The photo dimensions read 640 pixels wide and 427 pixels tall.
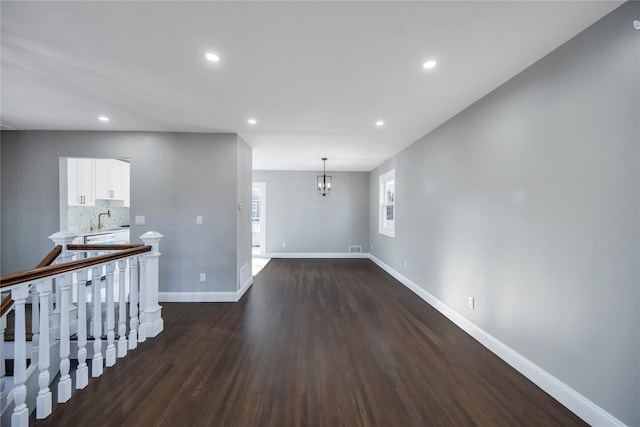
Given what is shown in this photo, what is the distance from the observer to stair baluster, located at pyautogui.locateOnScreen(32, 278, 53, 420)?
1.58 metres

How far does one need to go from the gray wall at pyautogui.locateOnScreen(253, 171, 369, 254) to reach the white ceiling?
12.7 feet

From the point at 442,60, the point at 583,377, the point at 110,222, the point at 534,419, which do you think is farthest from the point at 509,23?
the point at 110,222

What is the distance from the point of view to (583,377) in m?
1.61

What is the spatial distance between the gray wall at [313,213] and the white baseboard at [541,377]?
4133mm

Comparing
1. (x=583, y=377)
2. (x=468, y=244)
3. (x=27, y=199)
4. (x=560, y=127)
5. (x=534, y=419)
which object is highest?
(x=560, y=127)

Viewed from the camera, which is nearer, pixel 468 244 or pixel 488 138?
pixel 488 138

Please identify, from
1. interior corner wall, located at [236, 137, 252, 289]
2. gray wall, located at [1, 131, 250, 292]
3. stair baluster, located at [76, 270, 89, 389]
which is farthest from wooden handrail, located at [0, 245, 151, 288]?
interior corner wall, located at [236, 137, 252, 289]

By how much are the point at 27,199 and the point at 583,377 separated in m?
6.27

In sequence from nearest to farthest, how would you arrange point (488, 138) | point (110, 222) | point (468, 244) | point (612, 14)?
point (612, 14)
point (488, 138)
point (468, 244)
point (110, 222)

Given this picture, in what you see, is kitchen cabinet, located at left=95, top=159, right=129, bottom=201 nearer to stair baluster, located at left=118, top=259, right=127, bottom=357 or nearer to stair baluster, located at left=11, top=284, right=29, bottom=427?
stair baluster, located at left=118, top=259, right=127, bottom=357

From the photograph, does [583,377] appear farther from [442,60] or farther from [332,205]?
[332,205]

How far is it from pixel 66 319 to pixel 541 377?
11.4 ft

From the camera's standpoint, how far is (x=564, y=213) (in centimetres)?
174

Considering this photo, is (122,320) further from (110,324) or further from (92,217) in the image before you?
(92,217)
